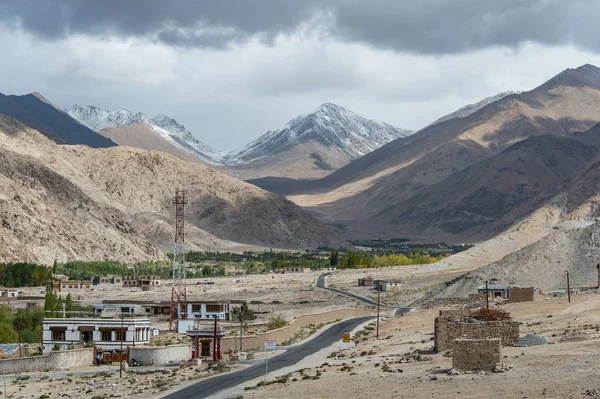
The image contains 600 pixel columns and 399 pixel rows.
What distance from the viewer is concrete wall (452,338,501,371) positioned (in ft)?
130

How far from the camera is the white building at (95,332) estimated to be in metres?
73.1

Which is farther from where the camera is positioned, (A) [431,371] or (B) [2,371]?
(B) [2,371]

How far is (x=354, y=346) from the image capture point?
63.6 metres

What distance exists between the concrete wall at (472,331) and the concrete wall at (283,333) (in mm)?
22359

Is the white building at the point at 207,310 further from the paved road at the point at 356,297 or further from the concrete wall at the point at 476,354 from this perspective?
the concrete wall at the point at 476,354

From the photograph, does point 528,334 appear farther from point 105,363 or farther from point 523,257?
point 523,257

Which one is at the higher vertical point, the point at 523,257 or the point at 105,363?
the point at 523,257

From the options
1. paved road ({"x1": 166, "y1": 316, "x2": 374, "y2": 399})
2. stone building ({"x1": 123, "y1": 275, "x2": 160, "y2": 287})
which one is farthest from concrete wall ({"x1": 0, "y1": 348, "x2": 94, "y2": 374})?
stone building ({"x1": 123, "y1": 275, "x2": 160, "y2": 287})

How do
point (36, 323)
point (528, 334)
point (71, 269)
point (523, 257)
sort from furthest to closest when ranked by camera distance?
1. point (71, 269)
2. point (523, 257)
3. point (36, 323)
4. point (528, 334)

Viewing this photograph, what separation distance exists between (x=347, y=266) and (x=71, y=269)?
52.6 meters

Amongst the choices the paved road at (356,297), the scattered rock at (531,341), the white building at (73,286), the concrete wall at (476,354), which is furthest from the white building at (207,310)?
the concrete wall at (476,354)

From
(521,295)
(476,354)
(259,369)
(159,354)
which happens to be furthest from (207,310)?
(476,354)

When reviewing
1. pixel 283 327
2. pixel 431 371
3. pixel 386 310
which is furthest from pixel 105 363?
pixel 386 310

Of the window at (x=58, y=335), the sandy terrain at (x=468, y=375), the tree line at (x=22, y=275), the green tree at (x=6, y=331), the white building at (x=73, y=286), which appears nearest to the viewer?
the sandy terrain at (x=468, y=375)
